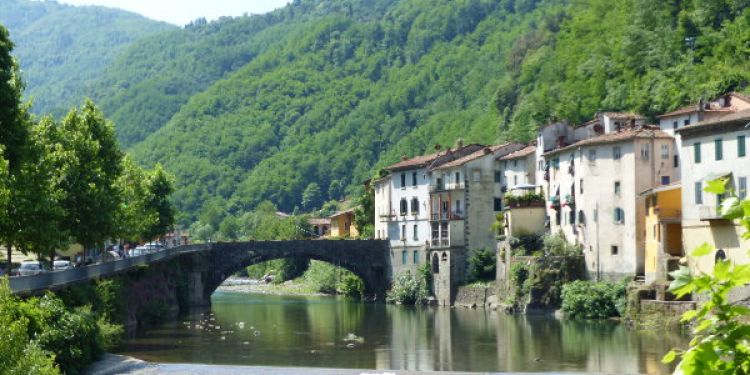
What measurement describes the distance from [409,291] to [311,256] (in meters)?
10.4

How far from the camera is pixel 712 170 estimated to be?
209ft

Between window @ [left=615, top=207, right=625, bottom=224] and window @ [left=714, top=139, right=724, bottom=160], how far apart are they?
550 inches

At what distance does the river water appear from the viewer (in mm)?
53094

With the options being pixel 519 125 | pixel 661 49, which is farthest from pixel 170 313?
pixel 519 125

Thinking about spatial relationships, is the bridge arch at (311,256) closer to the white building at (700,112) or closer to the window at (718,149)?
the white building at (700,112)

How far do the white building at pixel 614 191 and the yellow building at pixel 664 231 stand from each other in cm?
288

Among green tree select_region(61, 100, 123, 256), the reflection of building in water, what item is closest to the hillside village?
the reflection of building in water

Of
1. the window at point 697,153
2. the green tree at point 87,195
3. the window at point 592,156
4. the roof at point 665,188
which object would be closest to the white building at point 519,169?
the window at point 592,156

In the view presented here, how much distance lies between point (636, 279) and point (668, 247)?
5231 mm

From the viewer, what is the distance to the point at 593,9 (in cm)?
15788

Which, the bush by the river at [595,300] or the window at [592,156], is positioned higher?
the window at [592,156]

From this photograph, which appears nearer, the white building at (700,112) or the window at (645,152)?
the window at (645,152)

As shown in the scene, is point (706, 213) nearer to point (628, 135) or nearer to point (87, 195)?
point (628, 135)

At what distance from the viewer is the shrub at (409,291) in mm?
101312
